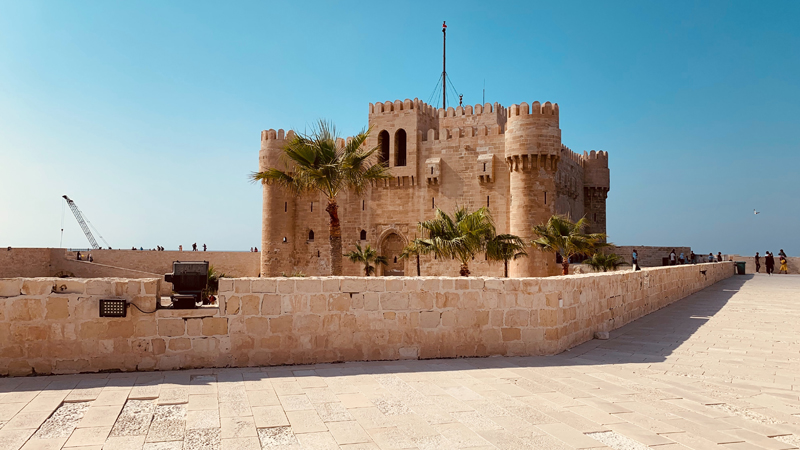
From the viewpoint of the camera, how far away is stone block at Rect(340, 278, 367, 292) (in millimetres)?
6102

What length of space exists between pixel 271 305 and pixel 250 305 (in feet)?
0.73

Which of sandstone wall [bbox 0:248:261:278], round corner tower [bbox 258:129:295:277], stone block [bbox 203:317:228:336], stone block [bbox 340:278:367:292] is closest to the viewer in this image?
stone block [bbox 203:317:228:336]

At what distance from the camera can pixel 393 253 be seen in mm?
27016

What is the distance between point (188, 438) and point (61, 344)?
2.69m

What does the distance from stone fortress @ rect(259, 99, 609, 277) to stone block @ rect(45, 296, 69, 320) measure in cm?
1930

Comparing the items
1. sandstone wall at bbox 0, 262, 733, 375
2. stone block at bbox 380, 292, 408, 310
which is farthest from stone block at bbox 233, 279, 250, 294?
stone block at bbox 380, 292, 408, 310

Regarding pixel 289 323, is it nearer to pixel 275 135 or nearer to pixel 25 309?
pixel 25 309

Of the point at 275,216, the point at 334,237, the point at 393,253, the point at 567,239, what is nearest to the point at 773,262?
the point at 567,239

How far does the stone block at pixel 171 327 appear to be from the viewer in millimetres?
5590

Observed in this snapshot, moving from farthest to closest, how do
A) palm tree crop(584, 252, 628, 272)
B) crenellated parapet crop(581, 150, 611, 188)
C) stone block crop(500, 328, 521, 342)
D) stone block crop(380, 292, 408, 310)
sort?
crenellated parapet crop(581, 150, 611, 188) < palm tree crop(584, 252, 628, 272) < stone block crop(500, 328, 521, 342) < stone block crop(380, 292, 408, 310)

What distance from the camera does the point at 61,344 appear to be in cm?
539

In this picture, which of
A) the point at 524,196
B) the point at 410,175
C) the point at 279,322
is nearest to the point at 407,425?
the point at 279,322

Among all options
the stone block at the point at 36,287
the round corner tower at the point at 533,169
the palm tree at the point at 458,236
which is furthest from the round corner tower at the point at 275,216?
the stone block at the point at 36,287

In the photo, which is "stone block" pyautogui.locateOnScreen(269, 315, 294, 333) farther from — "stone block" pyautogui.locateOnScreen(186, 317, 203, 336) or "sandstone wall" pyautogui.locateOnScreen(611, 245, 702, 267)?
"sandstone wall" pyautogui.locateOnScreen(611, 245, 702, 267)
